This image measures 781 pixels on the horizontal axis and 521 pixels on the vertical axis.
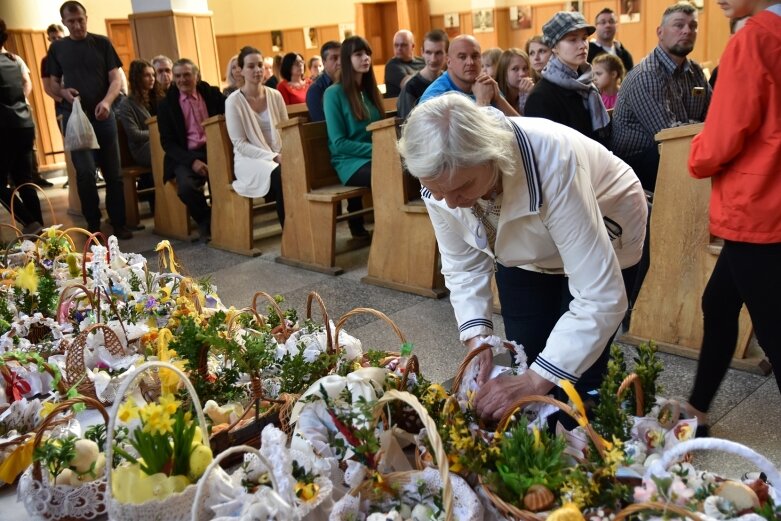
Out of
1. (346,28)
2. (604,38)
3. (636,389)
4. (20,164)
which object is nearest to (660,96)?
(636,389)

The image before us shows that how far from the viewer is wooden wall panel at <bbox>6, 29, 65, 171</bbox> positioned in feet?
34.2

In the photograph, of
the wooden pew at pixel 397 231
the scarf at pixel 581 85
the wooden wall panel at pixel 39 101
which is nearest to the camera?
the scarf at pixel 581 85

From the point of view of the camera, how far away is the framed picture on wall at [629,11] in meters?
10.7

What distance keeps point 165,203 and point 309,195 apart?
181 cm

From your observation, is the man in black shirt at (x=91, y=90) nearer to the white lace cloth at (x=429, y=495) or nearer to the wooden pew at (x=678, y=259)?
the wooden pew at (x=678, y=259)

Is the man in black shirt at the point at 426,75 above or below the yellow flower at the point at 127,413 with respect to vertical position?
above

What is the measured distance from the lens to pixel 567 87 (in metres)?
3.32

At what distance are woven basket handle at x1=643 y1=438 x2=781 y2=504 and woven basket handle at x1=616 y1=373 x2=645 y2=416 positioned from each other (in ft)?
0.58

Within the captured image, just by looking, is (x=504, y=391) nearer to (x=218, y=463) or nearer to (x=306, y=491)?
(x=306, y=491)

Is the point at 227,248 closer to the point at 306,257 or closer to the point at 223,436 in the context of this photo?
the point at 306,257

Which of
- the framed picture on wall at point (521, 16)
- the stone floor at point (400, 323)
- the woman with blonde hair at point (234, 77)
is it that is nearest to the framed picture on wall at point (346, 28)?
the framed picture on wall at point (521, 16)

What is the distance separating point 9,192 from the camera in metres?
6.18

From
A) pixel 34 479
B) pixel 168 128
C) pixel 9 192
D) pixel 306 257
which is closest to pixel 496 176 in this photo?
pixel 34 479

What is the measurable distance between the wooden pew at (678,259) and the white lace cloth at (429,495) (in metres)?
1.83
